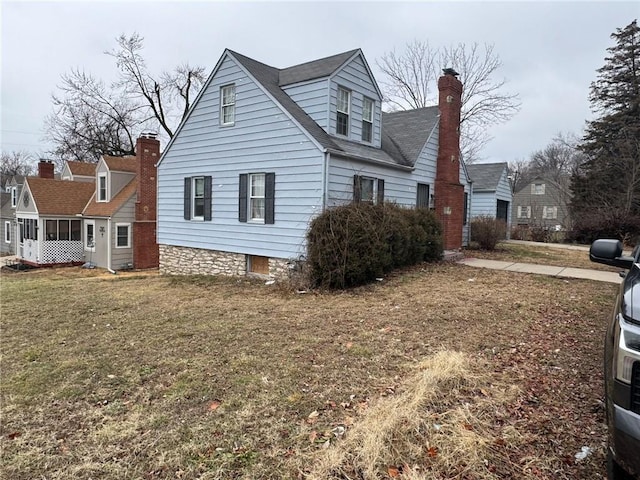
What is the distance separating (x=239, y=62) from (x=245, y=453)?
38.0 feet

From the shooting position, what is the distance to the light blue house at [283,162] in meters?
11.0

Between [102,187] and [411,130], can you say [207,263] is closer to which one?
[411,130]

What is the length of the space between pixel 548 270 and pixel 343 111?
24.3ft

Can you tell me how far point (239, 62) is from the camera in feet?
39.3

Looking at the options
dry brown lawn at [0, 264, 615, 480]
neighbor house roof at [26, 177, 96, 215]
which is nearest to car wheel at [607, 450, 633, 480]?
dry brown lawn at [0, 264, 615, 480]

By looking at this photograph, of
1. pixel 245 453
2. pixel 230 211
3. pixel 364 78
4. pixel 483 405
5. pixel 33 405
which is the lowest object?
pixel 33 405

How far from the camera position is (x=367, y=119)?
12.9 meters

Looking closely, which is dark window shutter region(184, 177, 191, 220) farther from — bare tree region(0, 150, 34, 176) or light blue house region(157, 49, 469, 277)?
bare tree region(0, 150, 34, 176)

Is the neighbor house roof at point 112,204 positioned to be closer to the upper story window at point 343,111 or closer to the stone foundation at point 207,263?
the stone foundation at point 207,263

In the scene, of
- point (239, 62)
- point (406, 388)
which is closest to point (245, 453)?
point (406, 388)

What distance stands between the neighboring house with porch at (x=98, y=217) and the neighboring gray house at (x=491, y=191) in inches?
747

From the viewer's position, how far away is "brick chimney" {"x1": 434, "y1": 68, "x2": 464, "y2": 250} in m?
14.2

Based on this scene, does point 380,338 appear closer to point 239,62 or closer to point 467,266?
point 467,266

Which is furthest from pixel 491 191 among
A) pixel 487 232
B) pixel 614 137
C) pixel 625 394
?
pixel 625 394
